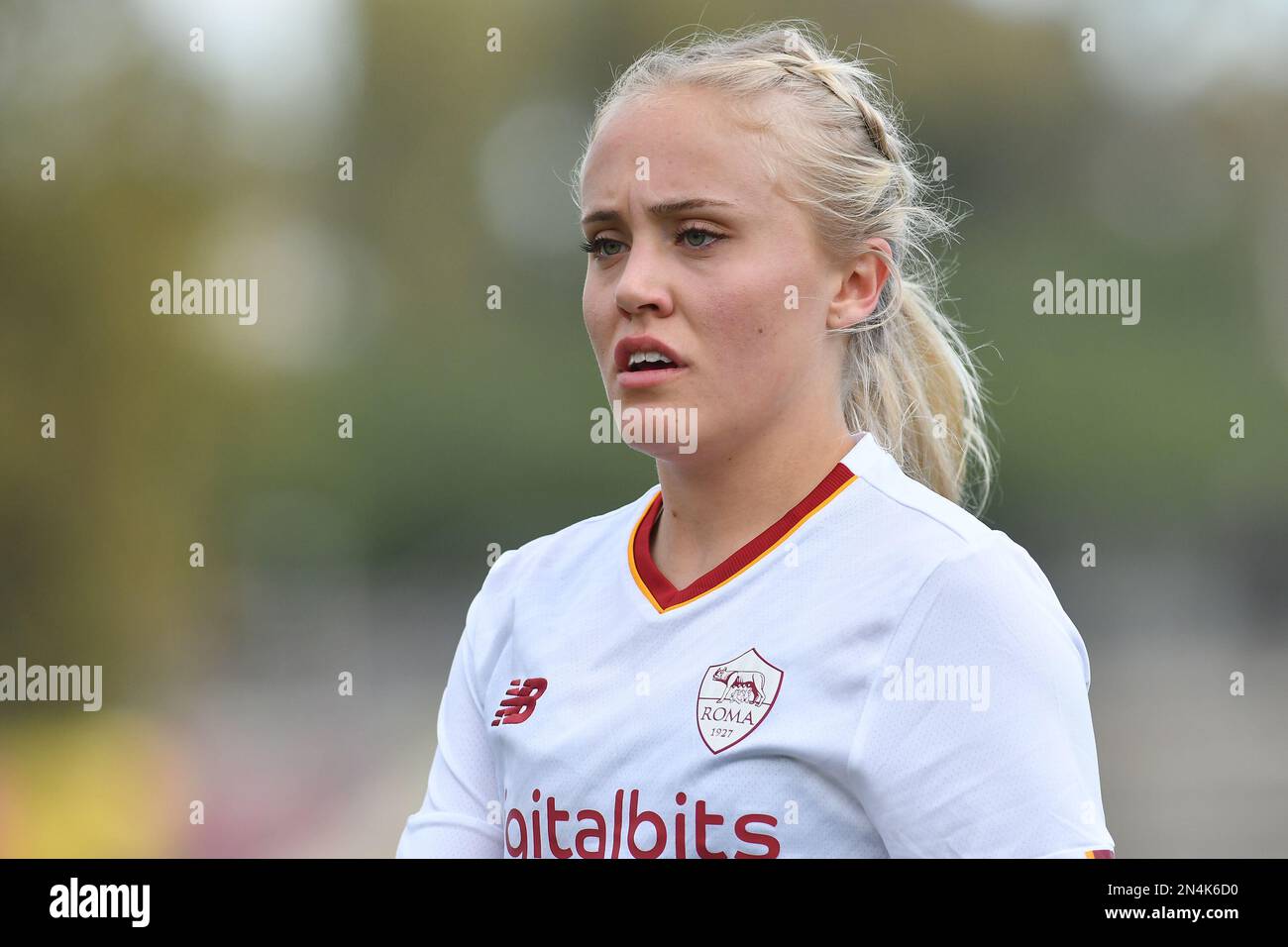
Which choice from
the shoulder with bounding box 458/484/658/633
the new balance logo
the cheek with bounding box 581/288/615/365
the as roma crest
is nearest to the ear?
the cheek with bounding box 581/288/615/365

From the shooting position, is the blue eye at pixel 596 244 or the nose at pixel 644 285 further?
the blue eye at pixel 596 244

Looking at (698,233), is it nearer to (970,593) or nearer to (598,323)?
(598,323)

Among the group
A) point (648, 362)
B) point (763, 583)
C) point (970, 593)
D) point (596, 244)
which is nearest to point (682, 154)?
point (596, 244)

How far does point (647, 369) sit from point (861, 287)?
40 cm

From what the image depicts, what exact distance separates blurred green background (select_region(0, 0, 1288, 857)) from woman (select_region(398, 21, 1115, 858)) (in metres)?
6.71

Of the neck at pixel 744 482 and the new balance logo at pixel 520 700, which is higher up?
the neck at pixel 744 482

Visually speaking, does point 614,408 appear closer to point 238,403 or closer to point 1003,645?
point 1003,645

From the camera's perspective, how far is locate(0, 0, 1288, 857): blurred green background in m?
A: 8.76

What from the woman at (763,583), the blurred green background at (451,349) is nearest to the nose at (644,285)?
the woman at (763,583)

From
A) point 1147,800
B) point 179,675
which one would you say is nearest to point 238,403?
point 179,675

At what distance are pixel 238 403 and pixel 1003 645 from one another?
8909mm

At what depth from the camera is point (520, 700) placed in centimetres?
196

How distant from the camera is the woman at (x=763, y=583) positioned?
1.62 m

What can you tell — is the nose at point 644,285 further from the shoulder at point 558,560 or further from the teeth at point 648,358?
the shoulder at point 558,560
